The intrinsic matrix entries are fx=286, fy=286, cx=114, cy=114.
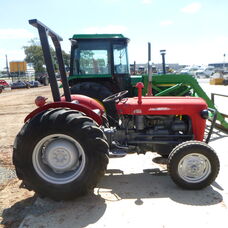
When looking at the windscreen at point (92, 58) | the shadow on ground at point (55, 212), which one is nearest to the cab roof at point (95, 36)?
the windscreen at point (92, 58)

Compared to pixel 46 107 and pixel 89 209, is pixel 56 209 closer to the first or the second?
pixel 89 209

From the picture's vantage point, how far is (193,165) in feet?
11.7

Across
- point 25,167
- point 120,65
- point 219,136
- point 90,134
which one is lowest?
point 219,136

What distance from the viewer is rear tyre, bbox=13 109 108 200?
128 inches

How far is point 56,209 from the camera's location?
316 cm

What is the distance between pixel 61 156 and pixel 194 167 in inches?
64.8

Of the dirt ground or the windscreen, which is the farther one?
the windscreen

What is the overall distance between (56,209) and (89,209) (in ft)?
1.20

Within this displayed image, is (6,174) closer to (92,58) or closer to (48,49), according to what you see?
(48,49)

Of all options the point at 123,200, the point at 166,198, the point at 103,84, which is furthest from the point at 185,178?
the point at 103,84

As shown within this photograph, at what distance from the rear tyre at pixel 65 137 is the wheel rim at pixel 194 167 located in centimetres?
101

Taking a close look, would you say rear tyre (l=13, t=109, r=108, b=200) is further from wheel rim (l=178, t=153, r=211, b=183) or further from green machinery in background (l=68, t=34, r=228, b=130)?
green machinery in background (l=68, t=34, r=228, b=130)

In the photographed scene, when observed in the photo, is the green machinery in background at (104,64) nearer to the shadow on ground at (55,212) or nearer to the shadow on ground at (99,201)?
the shadow on ground at (99,201)

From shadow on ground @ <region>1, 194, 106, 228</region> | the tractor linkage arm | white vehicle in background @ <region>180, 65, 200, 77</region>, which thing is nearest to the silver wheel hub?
shadow on ground @ <region>1, 194, 106, 228</region>
